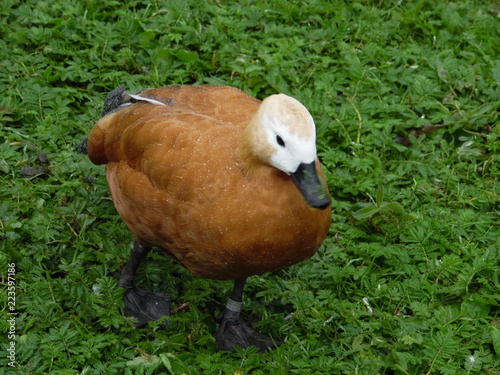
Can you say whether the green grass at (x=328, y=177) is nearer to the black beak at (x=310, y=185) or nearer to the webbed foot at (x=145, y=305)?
the webbed foot at (x=145, y=305)

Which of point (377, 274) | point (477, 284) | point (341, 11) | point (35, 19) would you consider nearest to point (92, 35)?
point (35, 19)

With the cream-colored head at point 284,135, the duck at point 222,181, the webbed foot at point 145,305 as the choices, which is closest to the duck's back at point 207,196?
the duck at point 222,181

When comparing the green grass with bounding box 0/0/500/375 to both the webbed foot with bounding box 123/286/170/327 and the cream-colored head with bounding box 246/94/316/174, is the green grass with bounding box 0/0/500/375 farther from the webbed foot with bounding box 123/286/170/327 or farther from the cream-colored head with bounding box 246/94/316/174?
the cream-colored head with bounding box 246/94/316/174

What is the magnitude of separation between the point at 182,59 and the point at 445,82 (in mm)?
2195

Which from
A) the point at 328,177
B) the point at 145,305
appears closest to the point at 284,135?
the point at 145,305

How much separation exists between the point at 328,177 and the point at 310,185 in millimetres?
1722

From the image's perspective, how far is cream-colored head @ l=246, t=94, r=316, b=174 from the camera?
3266 millimetres

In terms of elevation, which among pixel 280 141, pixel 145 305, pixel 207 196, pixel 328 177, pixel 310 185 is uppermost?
pixel 280 141

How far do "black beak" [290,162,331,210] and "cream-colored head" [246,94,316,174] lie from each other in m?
0.03

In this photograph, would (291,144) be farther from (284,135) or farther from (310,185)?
(310,185)

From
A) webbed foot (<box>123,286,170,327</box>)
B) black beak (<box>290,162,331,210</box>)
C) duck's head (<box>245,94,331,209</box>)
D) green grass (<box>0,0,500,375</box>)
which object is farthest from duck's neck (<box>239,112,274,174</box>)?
webbed foot (<box>123,286,170,327</box>)

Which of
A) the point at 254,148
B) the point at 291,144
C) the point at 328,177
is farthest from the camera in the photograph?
the point at 328,177

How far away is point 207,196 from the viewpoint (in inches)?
137

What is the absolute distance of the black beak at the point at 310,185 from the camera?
334cm
